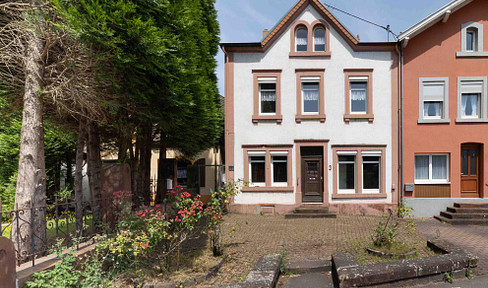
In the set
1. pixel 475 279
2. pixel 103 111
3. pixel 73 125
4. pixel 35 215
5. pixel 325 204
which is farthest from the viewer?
pixel 325 204

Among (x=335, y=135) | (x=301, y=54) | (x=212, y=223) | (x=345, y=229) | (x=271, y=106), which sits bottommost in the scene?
(x=345, y=229)

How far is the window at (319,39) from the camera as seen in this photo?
11.8 m

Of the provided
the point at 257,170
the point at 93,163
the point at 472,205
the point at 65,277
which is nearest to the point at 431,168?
the point at 472,205

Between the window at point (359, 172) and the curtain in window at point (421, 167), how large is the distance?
4.90 feet

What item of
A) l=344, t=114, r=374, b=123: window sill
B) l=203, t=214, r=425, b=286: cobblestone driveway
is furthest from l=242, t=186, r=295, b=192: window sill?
l=344, t=114, r=374, b=123: window sill

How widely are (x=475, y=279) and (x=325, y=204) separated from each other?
681 centimetres

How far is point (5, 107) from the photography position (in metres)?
7.25

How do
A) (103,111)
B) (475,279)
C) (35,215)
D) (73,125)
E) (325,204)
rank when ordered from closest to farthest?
(475,279)
(35,215)
(103,111)
(73,125)
(325,204)

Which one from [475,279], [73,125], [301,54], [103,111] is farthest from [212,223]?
[301,54]

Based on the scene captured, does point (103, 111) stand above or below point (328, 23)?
below

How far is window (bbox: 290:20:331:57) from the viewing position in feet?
38.1

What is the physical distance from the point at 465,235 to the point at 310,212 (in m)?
5.05

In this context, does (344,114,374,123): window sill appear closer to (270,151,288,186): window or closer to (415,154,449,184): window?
(415,154,449,184): window

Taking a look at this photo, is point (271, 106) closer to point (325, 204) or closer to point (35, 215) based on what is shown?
point (325, 204)
